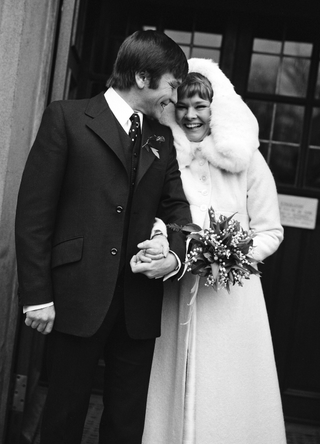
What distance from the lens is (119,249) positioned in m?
2.56

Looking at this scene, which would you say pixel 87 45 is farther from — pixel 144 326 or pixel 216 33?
pixel 144 326

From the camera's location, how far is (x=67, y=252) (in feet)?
8.30

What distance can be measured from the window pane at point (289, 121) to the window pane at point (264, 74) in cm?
15

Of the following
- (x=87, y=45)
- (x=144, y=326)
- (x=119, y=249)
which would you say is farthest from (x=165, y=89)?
(x=87, y=45)

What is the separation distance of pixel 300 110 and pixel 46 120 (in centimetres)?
236

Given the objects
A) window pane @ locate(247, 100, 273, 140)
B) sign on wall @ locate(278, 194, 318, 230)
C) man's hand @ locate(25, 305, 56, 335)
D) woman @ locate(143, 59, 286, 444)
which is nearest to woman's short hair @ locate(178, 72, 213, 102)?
woman @ locate(143, 59, 286, 444)

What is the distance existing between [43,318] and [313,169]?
2.54 m

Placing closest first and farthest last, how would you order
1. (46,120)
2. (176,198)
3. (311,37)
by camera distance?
1. (46,120)
2. (176,198)
3. (311,37)

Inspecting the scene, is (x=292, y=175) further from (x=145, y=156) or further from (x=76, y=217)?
(x=76, y=217)

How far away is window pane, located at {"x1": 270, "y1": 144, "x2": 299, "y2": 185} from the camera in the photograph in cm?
434

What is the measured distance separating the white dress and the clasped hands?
378 mm

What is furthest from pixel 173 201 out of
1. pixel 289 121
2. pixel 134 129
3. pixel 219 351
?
pixel 289 121

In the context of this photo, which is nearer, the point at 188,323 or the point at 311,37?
the point at 188,323

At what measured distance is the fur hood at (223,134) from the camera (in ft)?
9.61
